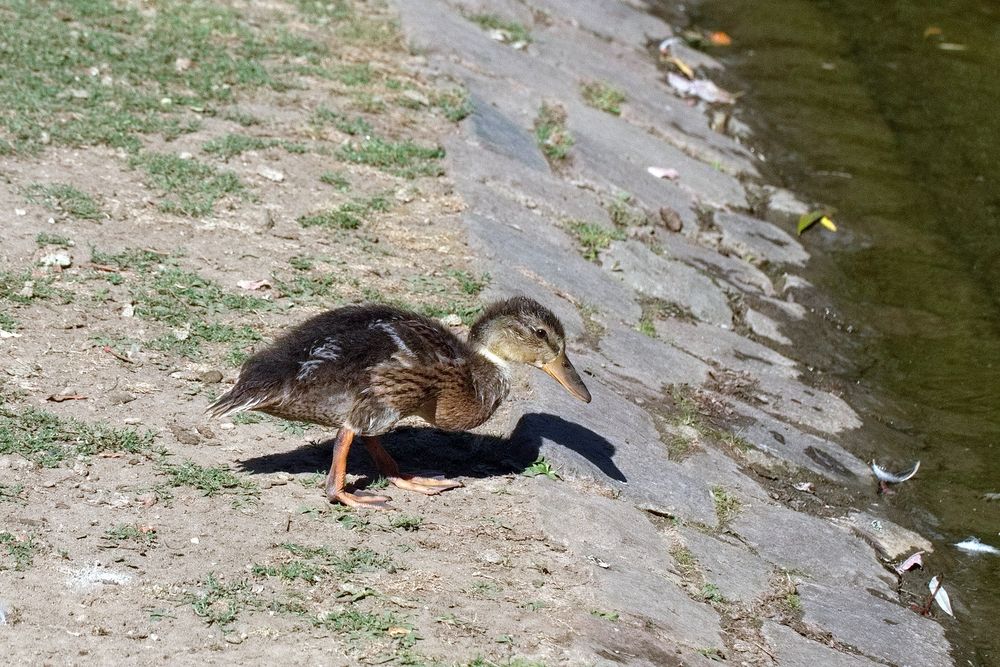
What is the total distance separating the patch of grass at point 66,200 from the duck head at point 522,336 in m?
2.52

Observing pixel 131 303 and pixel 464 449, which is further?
pixel 131 303

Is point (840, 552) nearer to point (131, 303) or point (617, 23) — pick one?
point (131, 303)

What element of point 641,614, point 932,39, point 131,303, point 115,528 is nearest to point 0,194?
point 131,303

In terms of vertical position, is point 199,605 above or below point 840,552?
above

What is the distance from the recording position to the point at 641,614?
15.4 ft

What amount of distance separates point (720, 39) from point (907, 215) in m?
4.27

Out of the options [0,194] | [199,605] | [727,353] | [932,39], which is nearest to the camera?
[199,605]

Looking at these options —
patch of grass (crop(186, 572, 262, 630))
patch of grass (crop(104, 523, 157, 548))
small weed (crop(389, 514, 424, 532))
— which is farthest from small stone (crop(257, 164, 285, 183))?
patch of grass (crop(186, 572, 262, 630))

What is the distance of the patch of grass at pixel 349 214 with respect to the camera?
725 cm

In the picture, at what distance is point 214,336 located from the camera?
607 cm

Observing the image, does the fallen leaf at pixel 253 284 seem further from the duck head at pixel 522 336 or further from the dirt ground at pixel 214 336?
the duck head at pixel 522 336

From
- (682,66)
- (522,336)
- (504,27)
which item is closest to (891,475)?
(522,336)

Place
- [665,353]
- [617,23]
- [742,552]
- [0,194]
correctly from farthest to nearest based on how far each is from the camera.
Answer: [617,23] < [665,353] < [0,194] < [742,552]

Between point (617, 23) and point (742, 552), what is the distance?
28.6 feet
